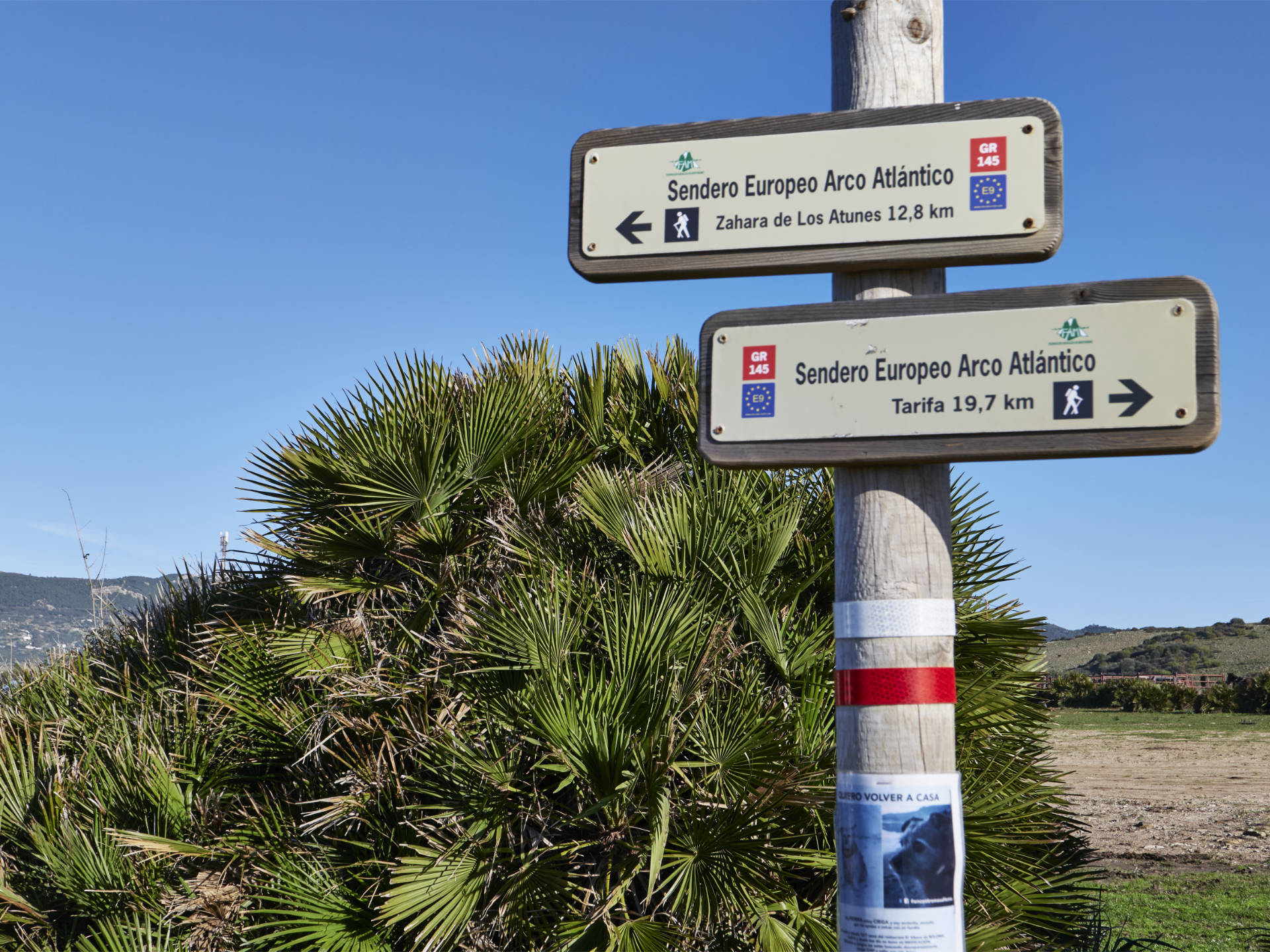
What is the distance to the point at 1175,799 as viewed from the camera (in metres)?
17.8

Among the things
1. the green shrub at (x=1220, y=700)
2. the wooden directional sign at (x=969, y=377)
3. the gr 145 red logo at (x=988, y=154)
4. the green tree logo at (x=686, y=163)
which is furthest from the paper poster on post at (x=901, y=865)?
the green shrub at (x=1220, y=700)

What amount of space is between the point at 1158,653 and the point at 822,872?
7158 centimetres

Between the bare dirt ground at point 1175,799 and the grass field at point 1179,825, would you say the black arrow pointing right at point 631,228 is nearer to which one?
the grass field at point 1179,825

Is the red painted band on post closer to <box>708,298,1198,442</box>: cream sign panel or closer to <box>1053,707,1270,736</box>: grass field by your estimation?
<box>708,298,1198,442</box>: cream sign panel

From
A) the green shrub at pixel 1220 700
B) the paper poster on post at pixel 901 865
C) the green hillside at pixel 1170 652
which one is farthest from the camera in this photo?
the green hillside at pixel 1170 652

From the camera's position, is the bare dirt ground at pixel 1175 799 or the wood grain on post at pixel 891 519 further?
the bare dirt ground at pixel 1175 799

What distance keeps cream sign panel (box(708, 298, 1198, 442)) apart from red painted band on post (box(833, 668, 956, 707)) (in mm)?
470

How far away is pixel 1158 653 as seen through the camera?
66.1 metres

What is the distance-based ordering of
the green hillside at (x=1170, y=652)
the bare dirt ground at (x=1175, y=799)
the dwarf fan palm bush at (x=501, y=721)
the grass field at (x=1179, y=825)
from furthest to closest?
the green hillside at (x=1170, y=652) → the bare dirt ground at (x=1175, y=799) → the grass field at (x=1179, y=825) → the dwarf fan palm bush at (x=501, y=721)

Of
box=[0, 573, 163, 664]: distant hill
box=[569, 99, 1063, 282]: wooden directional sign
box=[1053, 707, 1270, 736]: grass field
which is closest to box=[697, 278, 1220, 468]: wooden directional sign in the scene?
box=[569, 99, 1063, 282]: wooden directional sign

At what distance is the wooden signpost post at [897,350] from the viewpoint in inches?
74.2

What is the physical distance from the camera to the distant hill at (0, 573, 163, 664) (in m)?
6.95

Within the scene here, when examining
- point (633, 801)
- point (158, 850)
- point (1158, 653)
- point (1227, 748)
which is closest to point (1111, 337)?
point (633, 801)

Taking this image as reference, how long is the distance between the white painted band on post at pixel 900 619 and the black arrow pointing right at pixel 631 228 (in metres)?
0.95
